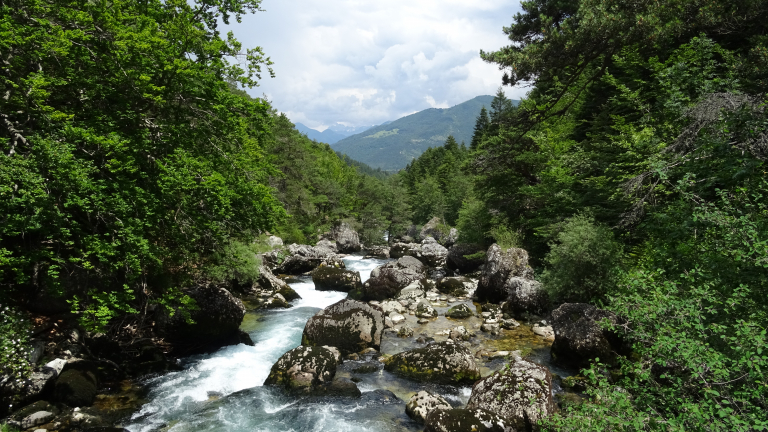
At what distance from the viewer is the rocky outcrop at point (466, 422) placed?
8242 millimetres

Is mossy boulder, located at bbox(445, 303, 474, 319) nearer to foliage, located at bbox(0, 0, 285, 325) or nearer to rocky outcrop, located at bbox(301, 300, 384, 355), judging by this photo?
rocky outcrop, located at bbox(301, 300, 384, 355)

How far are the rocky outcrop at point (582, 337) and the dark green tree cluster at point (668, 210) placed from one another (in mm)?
740

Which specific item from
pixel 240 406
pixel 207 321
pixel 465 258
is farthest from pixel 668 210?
pixel 465 258

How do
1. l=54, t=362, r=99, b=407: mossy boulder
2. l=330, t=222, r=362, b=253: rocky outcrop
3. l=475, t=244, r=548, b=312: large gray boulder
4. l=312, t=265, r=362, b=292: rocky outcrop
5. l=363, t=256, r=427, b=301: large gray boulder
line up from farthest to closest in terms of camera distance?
l=330, t=222, r=362, b=253: rocky outcrop → l=312, t=265, r=362, b=292: rocky outcrop → l=363, t=256, r=427, b=301: large gray boulder → l=475, t=244, r=548, b=312: large gray boulder → l=54, t=362, r=99, b=407: mossy boulder

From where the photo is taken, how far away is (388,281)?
22.1 m

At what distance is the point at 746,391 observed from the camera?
4184mm

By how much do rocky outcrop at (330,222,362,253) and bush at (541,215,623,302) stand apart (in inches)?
1264

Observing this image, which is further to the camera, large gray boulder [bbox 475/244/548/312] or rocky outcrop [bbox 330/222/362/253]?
rocky outcrop [bbox 330/222/362/253]

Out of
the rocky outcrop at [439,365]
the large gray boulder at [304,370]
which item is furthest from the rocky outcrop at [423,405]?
the large gray boulder at [304,370]

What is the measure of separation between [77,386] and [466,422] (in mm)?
10108

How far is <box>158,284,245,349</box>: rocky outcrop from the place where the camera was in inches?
534

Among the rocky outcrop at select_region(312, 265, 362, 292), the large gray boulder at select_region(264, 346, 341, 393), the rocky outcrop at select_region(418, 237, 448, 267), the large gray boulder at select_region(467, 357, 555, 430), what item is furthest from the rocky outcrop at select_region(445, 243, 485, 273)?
the large gray boulder at select_region(467, 357, 555, 430)

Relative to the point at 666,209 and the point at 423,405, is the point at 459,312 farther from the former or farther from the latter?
Result: the point at 666,209

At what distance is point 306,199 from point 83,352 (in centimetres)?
3122
